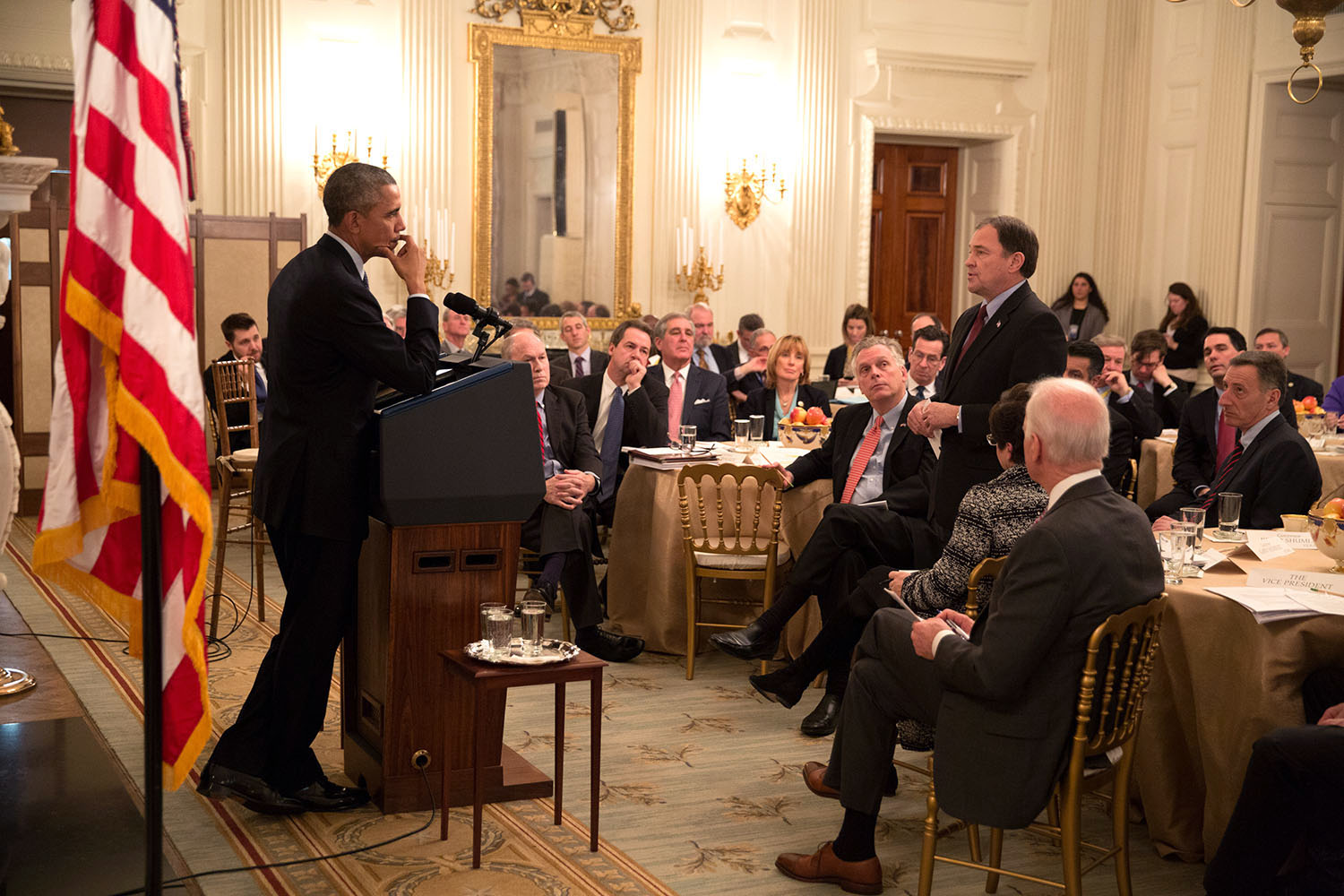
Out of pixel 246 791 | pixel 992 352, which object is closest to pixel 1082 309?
pixel 992 352

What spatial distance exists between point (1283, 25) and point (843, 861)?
408 inches

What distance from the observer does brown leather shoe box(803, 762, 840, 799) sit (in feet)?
13.3

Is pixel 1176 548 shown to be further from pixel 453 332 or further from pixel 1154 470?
pixel 453 332

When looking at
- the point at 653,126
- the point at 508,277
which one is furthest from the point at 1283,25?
the point at 508,277

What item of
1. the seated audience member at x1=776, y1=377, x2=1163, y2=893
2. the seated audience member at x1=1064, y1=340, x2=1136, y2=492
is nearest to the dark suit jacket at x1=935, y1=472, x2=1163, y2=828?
the seated audience member at x1=776, y1=377, x2=1163, y2=893

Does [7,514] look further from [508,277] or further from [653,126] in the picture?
[653,126]

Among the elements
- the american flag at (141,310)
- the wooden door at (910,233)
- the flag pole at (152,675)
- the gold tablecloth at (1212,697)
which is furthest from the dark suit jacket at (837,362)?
the flag pole at (152,675)

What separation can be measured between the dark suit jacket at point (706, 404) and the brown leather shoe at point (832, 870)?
3864 mm

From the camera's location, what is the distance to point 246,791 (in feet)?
12.2

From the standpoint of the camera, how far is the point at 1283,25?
11.3 m

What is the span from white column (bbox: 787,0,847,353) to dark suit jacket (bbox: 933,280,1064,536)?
24.7 ft

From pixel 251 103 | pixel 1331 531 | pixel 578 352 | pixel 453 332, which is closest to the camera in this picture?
pixel 1331 531

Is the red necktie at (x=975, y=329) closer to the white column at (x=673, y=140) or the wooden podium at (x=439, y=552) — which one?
the wooden podium at (x=439, y=552)

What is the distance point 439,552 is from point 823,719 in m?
1.73
